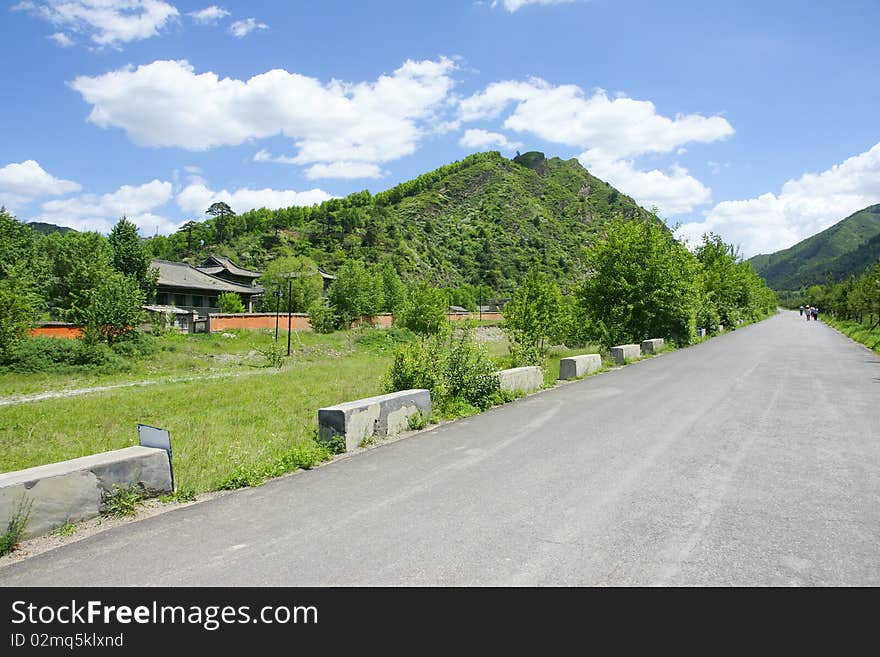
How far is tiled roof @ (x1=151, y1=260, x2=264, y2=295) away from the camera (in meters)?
48.7

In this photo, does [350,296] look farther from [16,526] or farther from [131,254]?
[16,526]

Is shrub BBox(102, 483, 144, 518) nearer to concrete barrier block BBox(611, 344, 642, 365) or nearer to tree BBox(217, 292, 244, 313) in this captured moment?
concrete barrier block BBox(611, 344, 642, 365)

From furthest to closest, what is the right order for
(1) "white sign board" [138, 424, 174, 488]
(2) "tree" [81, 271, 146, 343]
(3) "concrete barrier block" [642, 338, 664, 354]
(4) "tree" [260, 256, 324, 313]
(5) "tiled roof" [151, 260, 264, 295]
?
(4) "tree" [260, 256, 324, 313]
(5) "tiled roof" [151, 260, 264, 295]
(2) "tree" [81, 271, 146, 343]
(3) "concrete barrier block" [642, 338, 664, 354]
(1) "white sign board" [138, 424, 174, 488]

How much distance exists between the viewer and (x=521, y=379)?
11.4 meters

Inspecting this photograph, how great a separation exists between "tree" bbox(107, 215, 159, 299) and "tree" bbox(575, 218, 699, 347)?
36.8 m

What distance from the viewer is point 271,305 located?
58.0 metres

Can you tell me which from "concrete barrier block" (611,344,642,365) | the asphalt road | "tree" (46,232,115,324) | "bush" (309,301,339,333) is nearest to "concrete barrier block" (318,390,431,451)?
the asphalt road

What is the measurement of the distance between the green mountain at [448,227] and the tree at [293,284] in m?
30.3

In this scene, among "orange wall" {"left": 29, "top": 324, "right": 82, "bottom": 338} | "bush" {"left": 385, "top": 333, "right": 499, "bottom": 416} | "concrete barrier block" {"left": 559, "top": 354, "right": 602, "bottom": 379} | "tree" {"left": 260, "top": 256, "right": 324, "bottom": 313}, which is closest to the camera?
"bush" {"left": 385, "top": 333, "right": 499, "bottom": 416}

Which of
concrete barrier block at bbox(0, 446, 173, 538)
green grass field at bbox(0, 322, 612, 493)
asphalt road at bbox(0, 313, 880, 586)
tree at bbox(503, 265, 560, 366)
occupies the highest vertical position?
tree at bbox(503, 265, 560, 366)

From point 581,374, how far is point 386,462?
912cm

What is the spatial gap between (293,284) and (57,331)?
1070 inches
